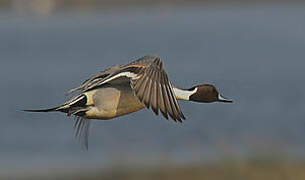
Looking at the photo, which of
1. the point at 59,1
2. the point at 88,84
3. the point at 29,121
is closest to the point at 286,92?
the point at 29,121

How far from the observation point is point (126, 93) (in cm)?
455

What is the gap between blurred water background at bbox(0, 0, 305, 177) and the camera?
36.7 ft

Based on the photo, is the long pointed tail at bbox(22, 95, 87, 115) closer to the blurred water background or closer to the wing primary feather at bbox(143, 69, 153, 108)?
the wing primary feather at bbox(143, 69, 153, 108)

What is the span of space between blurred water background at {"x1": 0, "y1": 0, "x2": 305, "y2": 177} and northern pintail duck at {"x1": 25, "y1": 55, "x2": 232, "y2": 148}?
196 inches

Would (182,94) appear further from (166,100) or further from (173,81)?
(173,81)

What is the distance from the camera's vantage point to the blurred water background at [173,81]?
1119cm

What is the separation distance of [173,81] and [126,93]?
36.5 ft

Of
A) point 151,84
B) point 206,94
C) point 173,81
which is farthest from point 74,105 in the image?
point 173,81

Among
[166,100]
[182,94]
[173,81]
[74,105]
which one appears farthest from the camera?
[173,81]

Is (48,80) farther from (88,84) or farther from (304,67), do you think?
(88,84)

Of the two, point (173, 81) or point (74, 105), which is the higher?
point (173, 81)

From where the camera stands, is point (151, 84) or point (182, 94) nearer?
point (151, 84)

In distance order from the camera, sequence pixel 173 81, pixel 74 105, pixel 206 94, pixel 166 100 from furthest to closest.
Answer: pixel 173 81 < pixel 206 94 < pixel 74 105 < pixel 166 100

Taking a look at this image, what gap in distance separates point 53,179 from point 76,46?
13445 mm
